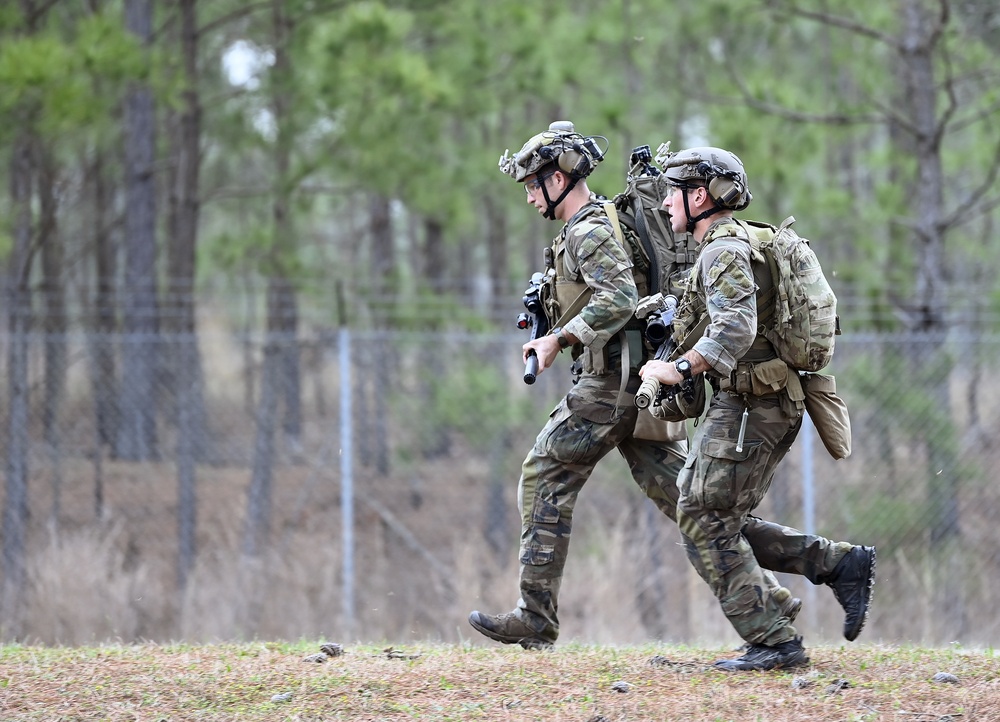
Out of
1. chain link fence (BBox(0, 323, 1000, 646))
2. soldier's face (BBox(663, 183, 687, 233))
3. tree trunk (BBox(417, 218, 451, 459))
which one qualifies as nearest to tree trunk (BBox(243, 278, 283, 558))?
chain link fence (BBox(0, 323, 1000, 646))

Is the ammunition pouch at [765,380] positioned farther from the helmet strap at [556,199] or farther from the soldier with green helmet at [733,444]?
the helmet strap at [556,199]

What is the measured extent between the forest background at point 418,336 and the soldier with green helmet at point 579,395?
2563 mm

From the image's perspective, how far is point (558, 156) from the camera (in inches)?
195

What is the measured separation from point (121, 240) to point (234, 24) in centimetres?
628

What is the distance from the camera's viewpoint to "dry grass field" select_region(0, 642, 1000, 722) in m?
4.13

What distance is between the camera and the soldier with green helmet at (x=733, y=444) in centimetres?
441

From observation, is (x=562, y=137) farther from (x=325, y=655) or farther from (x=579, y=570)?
(x=579, y=570)

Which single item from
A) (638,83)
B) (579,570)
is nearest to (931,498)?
(579,570)

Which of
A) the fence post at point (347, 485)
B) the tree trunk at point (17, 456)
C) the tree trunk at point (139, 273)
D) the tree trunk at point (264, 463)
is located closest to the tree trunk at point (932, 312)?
the fence post at point (347, 485)

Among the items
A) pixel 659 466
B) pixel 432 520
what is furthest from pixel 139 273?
pixel 659 466

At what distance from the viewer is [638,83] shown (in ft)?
50.4

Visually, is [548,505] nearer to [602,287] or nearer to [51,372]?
[602,287]

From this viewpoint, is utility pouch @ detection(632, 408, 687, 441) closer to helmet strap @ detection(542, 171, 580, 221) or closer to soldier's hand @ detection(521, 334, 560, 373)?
soldier's hand @ detection(521, 334, 560, 373)

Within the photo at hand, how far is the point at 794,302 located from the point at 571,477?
49.0 inches
